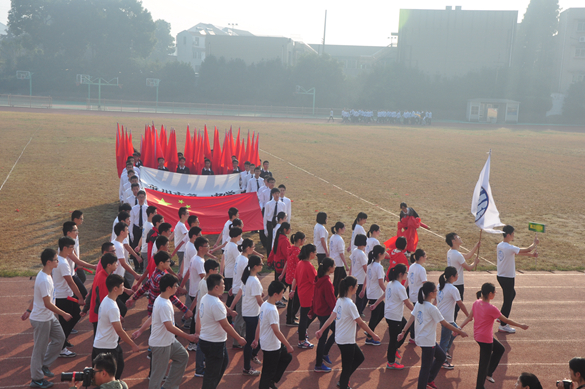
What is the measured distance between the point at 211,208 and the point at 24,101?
49.2 metres

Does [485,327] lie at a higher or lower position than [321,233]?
lower

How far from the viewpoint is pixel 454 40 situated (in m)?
71.6

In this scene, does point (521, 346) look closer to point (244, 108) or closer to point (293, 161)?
point (293, 161)

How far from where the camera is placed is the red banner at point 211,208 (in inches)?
496

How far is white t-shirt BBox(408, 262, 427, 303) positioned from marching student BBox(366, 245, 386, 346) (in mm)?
437

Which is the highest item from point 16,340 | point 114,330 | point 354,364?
point 114,330

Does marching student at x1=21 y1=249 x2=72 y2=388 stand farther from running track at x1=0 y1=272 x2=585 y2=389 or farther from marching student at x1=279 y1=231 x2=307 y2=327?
marching student at x1=279 y1=231 x2=307 y2=327

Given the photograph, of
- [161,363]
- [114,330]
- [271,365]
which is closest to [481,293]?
[271,365]

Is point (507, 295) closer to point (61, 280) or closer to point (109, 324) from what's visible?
point (109, 324)

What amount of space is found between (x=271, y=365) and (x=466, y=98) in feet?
233

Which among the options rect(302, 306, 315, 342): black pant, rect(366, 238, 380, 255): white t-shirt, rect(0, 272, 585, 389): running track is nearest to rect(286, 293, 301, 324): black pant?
rect(0, 272, 585, 389): running track

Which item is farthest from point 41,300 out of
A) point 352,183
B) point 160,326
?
point 352,183

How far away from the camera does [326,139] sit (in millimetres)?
38344

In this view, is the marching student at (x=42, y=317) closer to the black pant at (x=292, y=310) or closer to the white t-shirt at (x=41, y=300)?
the white t-shirt at (x=41, y=300)
